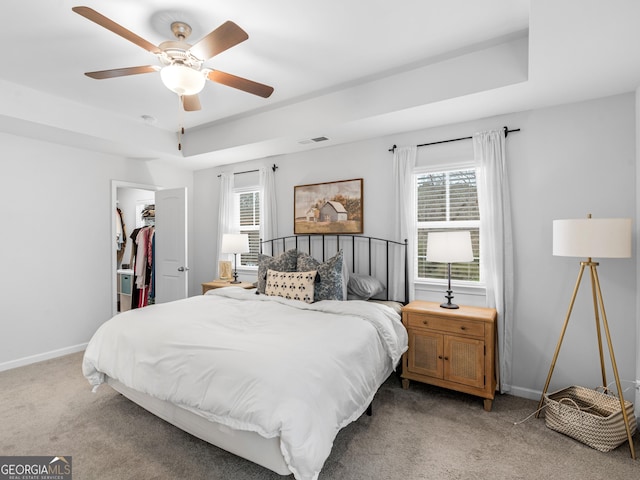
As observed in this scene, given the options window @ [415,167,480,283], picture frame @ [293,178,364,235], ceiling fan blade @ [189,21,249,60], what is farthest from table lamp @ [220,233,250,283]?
ceiling fan blade @ [189,21,249,60]

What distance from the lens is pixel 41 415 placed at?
2.62 m

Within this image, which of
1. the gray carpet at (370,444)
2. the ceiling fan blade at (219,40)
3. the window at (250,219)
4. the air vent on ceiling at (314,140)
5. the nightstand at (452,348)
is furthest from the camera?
the window at (250,219)

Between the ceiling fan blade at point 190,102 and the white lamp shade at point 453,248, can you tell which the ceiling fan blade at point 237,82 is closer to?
the ceiling fan blade at point 190,102

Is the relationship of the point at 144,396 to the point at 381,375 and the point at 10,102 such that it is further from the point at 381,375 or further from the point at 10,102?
the point at 10,102

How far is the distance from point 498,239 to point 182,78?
279 cm

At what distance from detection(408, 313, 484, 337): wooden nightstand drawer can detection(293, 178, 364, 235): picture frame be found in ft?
4.00

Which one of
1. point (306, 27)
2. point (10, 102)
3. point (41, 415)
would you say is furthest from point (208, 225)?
point (306, 27)

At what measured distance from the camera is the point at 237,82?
→ 2330mm

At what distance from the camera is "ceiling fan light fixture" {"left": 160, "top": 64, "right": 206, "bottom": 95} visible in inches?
82.1

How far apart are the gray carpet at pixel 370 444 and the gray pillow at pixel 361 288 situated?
3.08ft

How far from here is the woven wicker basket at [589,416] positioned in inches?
86.7

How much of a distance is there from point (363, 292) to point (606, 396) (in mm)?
1986

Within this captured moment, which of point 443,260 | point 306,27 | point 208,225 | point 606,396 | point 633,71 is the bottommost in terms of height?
point 606,396

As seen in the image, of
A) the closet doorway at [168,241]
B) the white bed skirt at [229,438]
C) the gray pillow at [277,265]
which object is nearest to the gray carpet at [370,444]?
the white bed skirt at [229,438]
